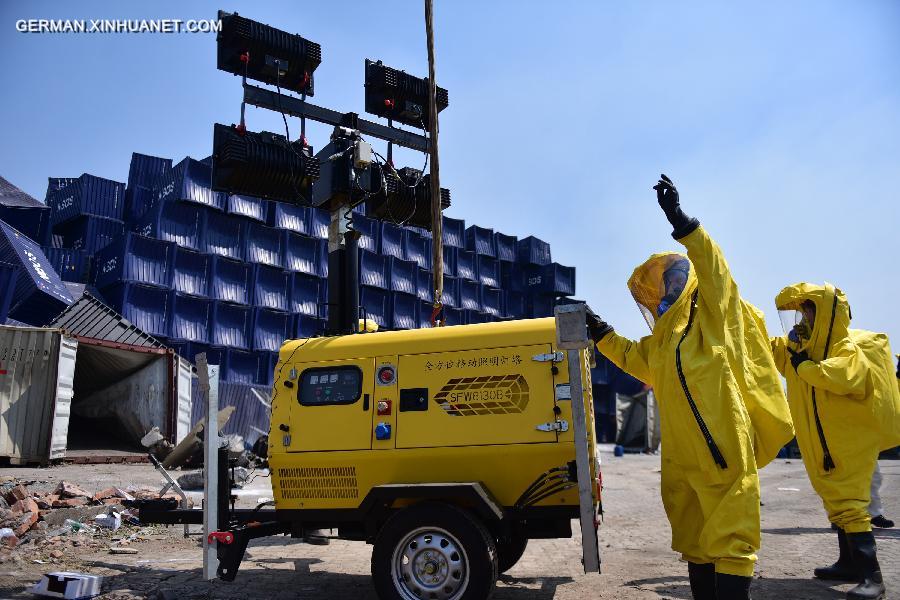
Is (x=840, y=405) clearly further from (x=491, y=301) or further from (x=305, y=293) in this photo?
(x=491, y=301)

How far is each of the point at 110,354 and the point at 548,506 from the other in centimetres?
1443

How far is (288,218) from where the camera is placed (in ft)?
132

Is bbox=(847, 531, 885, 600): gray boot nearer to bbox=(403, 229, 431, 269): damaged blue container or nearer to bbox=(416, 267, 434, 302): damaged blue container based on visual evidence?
bbox=(416, 267, 434, 302): damaged blue container

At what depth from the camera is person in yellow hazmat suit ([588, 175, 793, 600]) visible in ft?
11.5

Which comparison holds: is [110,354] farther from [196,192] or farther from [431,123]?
[196,192]

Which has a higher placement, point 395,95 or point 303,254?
point 303,254

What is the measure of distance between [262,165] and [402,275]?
3844 centimetres

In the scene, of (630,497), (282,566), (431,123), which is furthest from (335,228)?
(630,497)

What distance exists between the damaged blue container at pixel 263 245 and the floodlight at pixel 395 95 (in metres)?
30.7

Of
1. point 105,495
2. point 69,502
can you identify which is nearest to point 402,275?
point 105,495

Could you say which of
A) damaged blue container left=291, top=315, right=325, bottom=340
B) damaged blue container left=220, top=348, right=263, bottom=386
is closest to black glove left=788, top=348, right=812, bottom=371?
damaged blue container left=220, top=348, right=263, bottom=386

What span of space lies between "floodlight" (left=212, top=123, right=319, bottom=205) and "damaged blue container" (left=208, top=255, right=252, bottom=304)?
2976cm

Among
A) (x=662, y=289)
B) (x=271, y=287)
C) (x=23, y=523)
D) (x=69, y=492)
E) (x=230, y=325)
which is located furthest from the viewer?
(x=271, y=287)

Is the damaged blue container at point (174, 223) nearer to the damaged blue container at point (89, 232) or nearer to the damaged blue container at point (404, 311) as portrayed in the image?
the damaged blue container at point (89, 232)
